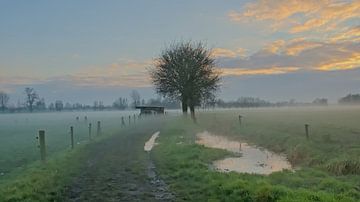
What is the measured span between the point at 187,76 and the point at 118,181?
53.0m

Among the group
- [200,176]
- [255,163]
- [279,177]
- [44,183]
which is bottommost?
[255,163]

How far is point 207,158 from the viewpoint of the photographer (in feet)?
→ 77.1

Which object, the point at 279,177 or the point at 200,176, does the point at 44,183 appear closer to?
the point at 200,176

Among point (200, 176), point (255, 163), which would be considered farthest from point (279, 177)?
point (255, 163)

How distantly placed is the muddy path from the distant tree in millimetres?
44395

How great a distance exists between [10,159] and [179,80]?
4382 cm

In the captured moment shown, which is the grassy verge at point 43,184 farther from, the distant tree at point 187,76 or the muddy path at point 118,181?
the distant tree at point 187,76

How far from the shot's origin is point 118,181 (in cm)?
1627

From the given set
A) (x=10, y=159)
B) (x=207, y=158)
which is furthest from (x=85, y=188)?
(x=10, y=159)

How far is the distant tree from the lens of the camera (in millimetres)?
68750

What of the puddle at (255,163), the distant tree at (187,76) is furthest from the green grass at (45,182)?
the distant tree at (187,76)

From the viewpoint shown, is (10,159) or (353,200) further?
(10,159)

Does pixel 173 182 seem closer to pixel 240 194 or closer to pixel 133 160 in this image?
pixel 240 194

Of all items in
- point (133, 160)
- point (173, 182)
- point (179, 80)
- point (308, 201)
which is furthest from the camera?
point (179, 80)
